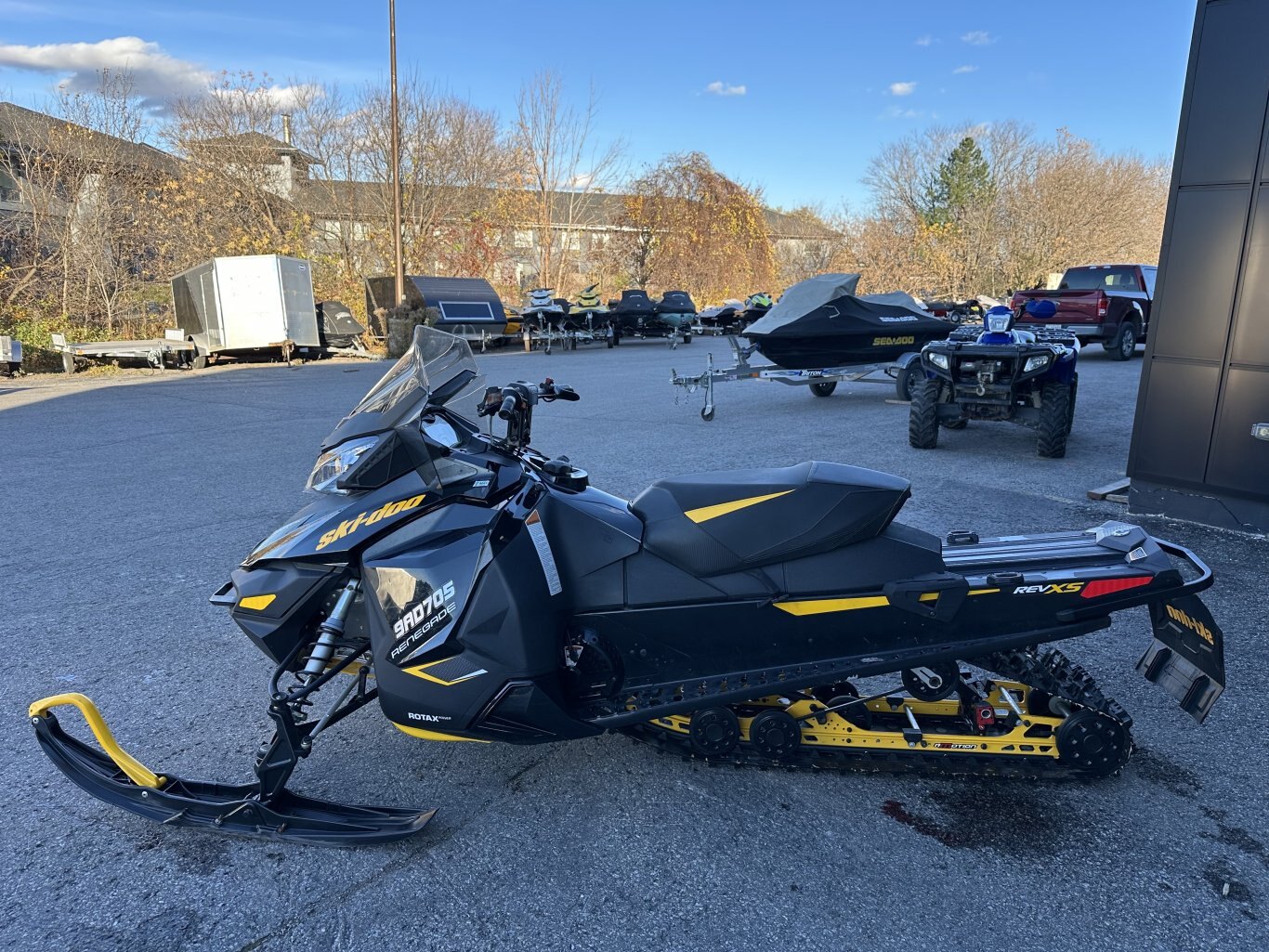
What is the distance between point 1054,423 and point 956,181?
1348 inches

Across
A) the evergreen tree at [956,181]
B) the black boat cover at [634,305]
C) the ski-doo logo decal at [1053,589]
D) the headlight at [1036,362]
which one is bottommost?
the ski-doo logo decal at [1053,589]

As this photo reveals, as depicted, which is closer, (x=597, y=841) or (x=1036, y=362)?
(x=597, y=841)

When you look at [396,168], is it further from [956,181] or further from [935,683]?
[956,181]

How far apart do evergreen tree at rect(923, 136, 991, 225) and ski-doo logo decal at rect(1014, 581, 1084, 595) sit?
1408 inches

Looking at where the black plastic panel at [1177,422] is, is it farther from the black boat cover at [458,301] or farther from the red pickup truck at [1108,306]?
the black boat cover at [458,301]

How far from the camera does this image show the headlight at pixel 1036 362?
7.72 metres

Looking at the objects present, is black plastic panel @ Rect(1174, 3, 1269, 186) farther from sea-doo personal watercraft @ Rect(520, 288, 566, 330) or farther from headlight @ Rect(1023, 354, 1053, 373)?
sea-doo personal watercraft @ Rect(520, 288, 566, 330)

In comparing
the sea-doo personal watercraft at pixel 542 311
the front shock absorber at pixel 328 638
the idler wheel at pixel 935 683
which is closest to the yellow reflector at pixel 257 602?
the front shock absorber at pixel 328 638

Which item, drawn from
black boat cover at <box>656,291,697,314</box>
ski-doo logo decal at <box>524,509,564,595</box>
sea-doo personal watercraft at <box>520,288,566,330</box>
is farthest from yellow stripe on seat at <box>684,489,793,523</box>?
black boat cover at <box>656,291,697,314</box>

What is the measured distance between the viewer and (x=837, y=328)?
10875 millimetres

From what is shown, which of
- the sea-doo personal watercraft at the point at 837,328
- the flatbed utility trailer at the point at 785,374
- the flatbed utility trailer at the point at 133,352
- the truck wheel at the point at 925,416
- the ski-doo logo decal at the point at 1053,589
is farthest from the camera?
the flatbed utility trailer at the point at 133,352

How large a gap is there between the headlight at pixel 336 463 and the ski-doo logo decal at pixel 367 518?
129mm

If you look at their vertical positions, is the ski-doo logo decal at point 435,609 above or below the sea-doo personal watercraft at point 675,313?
below

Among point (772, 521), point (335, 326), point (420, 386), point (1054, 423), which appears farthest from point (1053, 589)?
point (335, 326)
